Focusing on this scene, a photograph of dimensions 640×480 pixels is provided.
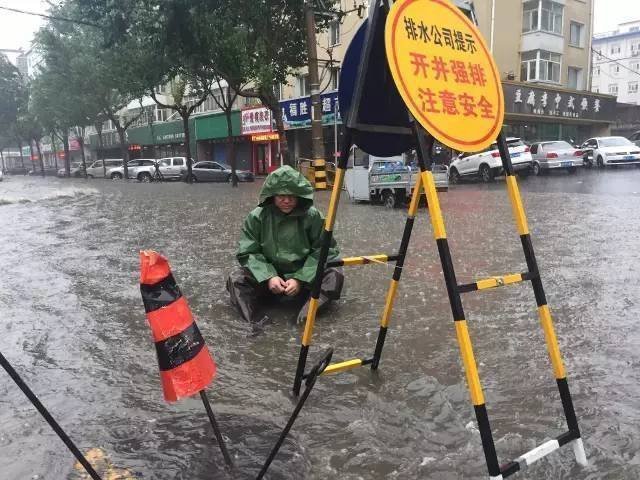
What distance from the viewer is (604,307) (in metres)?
4.68

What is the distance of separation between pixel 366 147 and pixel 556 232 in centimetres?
678

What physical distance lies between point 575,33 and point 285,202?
34.1 meters

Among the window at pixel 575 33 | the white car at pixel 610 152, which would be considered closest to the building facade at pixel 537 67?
the window at pixel 575 33

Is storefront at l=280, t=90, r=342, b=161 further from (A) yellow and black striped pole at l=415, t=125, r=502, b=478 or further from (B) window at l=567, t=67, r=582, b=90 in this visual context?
(A) yellow and black striped pole at l=415, t=125, r=502, b=478

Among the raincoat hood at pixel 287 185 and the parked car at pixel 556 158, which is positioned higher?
the raincoat hood at pixel 287 185

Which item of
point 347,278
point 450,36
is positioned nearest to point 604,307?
point 347,278

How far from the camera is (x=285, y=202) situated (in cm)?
427

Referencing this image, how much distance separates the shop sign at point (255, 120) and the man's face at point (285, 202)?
28811 millimetres

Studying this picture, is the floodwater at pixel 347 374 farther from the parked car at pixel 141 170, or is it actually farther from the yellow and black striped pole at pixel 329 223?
the parked car at pixel 141 170

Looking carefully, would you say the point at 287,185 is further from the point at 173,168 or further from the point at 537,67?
the point at 173,168

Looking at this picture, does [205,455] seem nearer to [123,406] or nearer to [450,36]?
[123,406]

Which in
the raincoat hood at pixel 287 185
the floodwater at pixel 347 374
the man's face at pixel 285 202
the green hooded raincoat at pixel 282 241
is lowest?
the floodwater at pixel 347 374

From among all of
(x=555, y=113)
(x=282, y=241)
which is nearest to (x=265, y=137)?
(x=555, y=113)

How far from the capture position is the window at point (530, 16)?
29.9 m
